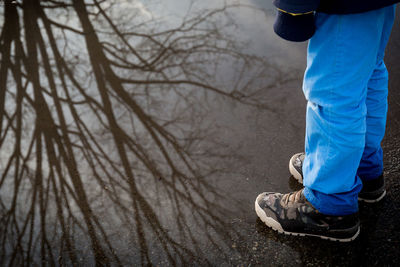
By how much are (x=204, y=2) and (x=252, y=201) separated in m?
2.30

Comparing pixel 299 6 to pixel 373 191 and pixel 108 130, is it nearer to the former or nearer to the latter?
pixel 373 191

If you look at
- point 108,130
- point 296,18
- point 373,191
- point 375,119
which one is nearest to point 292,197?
point 373,191

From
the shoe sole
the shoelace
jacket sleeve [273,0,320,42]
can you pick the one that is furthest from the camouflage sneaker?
jacket sleeve [273,0,320,42]

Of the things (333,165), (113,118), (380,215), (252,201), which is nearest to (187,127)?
(113,118)

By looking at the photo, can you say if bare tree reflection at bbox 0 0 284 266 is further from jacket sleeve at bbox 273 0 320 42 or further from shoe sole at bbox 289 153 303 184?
jacket sleeve at bbox 273 0 320 42

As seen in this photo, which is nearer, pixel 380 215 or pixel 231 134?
pixel 380 215

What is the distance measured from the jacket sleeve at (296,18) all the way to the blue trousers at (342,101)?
7 cm

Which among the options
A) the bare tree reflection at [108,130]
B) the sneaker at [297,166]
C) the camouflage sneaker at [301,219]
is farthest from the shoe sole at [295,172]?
the bare tree reflection at [108,130]

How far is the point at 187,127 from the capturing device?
7.73 ft

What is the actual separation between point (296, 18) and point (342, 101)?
376mm

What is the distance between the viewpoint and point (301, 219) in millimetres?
1697

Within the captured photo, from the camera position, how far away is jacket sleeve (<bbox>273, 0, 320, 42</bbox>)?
4.04 feet

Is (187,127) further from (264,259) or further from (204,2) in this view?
(204,2)

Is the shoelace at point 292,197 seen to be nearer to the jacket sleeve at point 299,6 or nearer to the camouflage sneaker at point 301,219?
the camouflage sneaker at point 301,219
